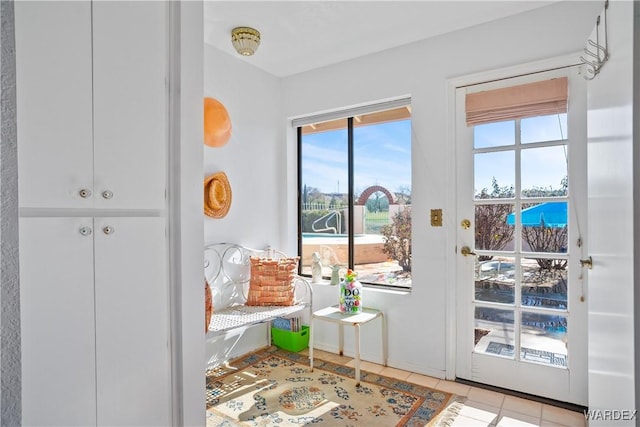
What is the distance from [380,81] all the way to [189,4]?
2.02 metres

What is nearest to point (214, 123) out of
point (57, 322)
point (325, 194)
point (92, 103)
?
point (325, 194)

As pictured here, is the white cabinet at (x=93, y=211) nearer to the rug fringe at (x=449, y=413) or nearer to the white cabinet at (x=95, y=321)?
the white cabinet at (x=95, y=321)

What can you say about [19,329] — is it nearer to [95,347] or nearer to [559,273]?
[95,347]

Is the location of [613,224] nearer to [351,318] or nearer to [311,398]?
[351,318]

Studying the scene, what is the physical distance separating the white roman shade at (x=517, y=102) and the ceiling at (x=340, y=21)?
0.48m

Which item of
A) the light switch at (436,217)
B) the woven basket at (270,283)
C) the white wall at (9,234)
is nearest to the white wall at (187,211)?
the white wall at (9,234)

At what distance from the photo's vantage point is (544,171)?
2.45 metres

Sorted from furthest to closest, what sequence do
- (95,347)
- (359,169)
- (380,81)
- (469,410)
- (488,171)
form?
(359,169), (380,81), (488,171), (469,410), (95,347)

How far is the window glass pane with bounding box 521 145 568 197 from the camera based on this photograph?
7.86 ft

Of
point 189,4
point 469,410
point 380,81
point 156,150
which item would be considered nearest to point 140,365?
point 156,150

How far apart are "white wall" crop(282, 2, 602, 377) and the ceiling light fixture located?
85 centimetres

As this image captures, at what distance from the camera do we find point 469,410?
7.52 ft

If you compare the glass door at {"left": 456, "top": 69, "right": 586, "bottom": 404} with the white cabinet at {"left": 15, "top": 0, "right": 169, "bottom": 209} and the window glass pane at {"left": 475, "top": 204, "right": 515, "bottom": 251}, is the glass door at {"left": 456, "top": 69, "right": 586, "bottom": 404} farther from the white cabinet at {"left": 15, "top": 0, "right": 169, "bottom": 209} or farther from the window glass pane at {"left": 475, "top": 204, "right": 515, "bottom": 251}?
the white cabinet at {"left": 15, "top": 0, "right": 169, "bottom": 209}

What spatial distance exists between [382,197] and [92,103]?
2.48 m
